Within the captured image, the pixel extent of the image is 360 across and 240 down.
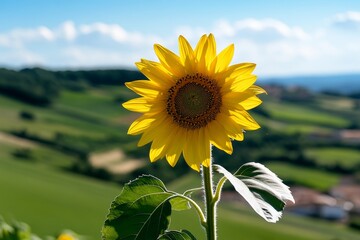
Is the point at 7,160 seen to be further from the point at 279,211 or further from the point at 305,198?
the point at 279,211

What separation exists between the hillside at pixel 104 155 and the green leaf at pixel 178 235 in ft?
74.6

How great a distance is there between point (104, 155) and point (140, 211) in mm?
60562

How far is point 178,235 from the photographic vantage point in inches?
63.7

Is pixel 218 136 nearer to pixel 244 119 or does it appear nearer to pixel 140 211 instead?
pixel 244 119

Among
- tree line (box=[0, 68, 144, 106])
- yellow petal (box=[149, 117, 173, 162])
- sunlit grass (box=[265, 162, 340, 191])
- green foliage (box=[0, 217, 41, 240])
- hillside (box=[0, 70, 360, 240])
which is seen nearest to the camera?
yellow petal (box=[149, 117, 173, 162])

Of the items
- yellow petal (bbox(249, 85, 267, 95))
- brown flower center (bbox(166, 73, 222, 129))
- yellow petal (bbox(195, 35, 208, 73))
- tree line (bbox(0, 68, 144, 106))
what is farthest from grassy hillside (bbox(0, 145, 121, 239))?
tree line (bbox(0, 68, 144, 106))

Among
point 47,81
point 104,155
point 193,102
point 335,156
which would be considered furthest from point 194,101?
point 47,81

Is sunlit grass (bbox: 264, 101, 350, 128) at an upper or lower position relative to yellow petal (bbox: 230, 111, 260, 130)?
upper

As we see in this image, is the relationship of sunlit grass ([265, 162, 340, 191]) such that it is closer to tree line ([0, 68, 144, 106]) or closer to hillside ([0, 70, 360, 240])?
hillside ([0, 70, 360, 240])

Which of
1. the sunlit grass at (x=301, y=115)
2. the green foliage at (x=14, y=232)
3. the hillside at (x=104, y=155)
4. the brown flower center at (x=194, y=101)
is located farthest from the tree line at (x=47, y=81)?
the brown flower center at (x=194, y=101)

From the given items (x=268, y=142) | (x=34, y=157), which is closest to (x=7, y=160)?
Answer: (x=34, y=157)

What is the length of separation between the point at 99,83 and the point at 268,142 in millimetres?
25658

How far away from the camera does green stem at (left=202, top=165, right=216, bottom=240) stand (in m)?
1.55

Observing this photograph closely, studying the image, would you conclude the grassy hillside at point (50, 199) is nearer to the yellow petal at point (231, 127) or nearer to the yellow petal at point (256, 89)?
the yellow petal at point (231, 127)
